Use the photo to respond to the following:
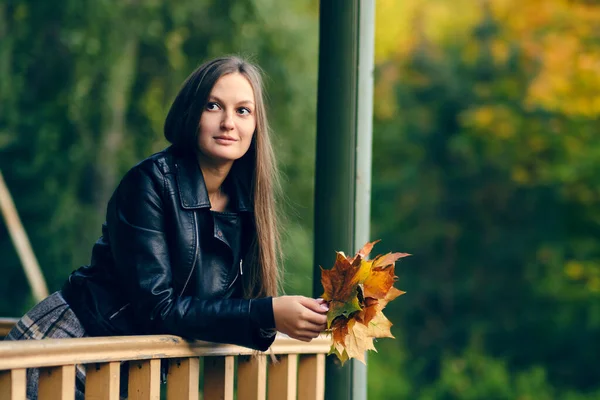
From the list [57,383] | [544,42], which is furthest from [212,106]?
[544,42]

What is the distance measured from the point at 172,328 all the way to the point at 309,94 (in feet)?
30.1

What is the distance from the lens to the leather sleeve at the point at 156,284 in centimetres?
210

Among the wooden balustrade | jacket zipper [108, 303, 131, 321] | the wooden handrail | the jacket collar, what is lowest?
the wooden balustrade

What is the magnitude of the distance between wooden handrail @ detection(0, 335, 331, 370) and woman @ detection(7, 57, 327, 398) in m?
0.06

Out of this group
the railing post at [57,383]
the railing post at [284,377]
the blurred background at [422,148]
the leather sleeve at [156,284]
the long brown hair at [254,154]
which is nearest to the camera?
the railing post at [57,383]

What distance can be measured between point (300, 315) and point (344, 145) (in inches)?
19.6

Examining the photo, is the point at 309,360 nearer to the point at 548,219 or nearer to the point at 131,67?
the point at 131,67

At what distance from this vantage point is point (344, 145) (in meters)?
2.36

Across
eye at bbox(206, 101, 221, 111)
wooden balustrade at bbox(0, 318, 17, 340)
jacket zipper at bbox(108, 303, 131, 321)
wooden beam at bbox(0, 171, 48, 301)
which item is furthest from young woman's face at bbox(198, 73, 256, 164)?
wooden beam at bbox(0, 171, 48, 301)

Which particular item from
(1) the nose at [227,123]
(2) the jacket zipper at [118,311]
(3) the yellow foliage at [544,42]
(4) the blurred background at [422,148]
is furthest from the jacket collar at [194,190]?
(3) the yellow foliage at [544,42]

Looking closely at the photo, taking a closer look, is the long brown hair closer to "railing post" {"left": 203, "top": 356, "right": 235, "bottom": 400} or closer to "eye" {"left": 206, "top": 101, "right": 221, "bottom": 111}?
"eye" {"left": 206, "top": 101, "right": 221, "bottom": 111}

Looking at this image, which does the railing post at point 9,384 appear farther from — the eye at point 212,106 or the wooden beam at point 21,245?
the wooden beam at point 21,245

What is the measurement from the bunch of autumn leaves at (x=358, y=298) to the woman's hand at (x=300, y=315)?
0.04 m

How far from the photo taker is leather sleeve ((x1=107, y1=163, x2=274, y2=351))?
2.10m
